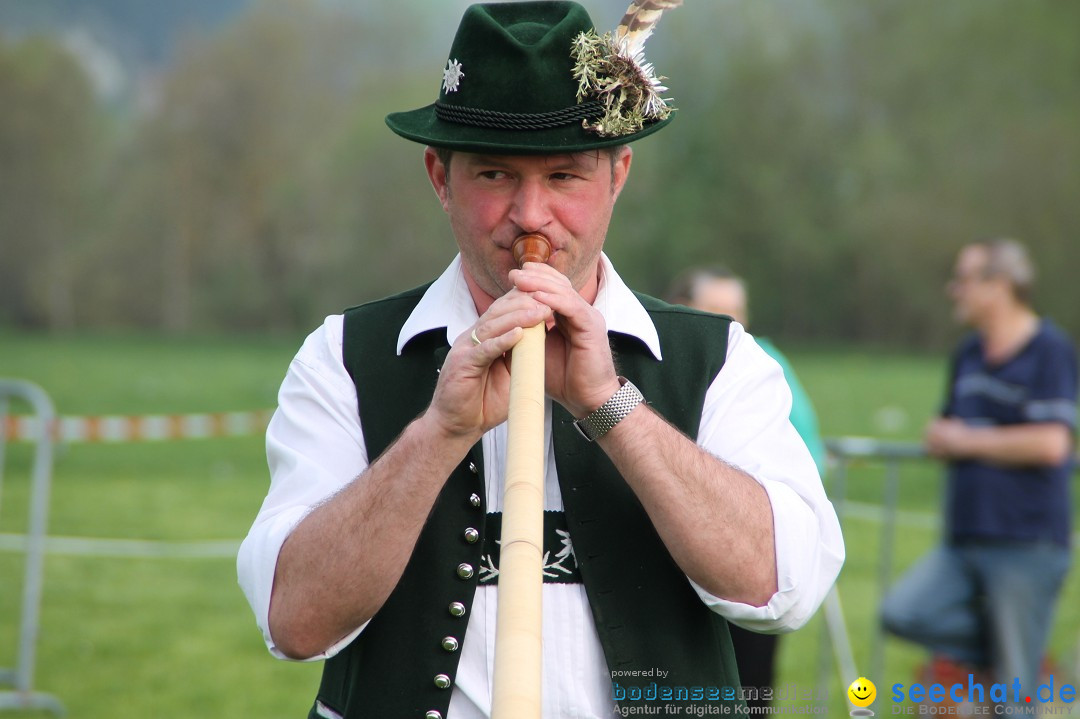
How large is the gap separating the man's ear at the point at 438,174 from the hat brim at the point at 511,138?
0.11 m

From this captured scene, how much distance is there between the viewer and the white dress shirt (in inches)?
93.9

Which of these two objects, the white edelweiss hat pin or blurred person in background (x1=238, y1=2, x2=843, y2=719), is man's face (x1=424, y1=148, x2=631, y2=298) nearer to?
blurred person in background (x1=238, y1=2, x2=843, y2=719)

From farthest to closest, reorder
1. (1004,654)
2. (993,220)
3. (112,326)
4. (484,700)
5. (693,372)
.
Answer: (112,326), (993,220), (1004,654), (693,372), (484,700)

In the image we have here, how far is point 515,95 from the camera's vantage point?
2447 mm

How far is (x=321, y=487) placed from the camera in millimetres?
2432

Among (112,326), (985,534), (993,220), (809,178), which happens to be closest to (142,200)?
(112,326)

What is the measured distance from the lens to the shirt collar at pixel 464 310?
2.62 metres

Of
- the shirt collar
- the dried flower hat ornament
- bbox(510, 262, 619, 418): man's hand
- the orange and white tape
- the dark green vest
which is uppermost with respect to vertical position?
the orange and white tape

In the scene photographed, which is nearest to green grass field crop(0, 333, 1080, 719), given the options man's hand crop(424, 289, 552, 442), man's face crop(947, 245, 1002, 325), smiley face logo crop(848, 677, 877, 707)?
man's face crop(947, 245, 1002, 325)

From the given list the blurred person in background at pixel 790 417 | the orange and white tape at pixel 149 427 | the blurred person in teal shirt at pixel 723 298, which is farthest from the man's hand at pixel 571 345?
the orange and white tape at pixel 149 427

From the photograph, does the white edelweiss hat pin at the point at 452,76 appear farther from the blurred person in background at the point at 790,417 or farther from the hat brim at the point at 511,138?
the blurred person in background at the point at 790,417

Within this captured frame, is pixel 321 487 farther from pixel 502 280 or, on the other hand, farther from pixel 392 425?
pixel 502 280

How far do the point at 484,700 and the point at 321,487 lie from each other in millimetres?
515

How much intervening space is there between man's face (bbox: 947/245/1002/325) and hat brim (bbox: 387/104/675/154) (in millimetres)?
4235
